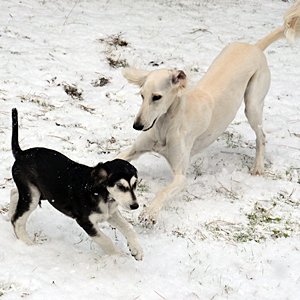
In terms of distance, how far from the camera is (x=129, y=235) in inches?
126

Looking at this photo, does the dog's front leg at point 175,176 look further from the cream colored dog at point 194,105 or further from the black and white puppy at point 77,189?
the black and white puppy at point 77,189

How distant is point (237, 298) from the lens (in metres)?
3.03

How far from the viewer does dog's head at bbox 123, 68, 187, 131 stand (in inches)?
159

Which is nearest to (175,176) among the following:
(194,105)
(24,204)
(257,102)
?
(194,105)

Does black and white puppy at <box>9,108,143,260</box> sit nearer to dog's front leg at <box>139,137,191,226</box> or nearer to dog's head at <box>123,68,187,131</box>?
dog's front leg at <box>139,137,191,226</box>

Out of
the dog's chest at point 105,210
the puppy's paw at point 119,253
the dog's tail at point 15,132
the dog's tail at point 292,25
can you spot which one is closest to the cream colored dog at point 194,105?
the dog's tail at point 292,25

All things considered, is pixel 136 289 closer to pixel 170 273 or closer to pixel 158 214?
pixel 170 273

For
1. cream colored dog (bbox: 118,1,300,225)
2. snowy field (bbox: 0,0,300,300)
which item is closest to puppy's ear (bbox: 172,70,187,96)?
cream colored dog (bbox: 118,1,300,225)

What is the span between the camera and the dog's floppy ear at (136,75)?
4445 millimetres

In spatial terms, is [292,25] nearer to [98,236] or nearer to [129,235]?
[129,235]

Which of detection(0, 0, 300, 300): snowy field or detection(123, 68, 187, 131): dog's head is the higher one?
detection(123, 68, 187, 131): dog's head

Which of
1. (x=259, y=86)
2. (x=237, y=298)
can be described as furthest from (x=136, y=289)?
(x=259, y=86)

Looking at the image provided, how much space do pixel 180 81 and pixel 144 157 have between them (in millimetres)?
1548

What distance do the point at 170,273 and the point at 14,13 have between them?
7.57 m
